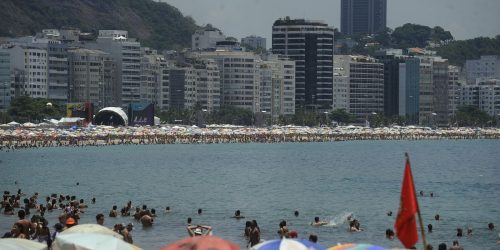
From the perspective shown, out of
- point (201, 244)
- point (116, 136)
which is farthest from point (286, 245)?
point (116, 136)

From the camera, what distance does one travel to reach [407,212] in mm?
24672

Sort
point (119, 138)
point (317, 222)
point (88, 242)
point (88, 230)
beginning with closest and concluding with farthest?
point (88, 242) < point (88, 230) < point (317, 222) < point (119, 138)

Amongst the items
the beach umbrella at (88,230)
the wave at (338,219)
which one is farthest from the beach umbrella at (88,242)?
the wave at (338,219)

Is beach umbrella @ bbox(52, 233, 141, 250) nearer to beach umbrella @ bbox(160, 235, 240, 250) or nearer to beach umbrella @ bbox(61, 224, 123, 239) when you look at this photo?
beach umbrella @ bbox(160, 235, 240, 250)

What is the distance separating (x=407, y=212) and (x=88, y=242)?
24.2ft

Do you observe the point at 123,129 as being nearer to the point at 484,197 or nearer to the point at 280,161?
the point at 280,161

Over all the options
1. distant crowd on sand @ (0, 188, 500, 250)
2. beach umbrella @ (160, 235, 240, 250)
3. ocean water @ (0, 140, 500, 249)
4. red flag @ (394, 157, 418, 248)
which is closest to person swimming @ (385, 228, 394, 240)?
distant crowd on sand @ (0, 188, 500, 250)

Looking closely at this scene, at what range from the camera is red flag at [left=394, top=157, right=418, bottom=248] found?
2439 cm

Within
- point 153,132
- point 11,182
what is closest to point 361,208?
point 11,182

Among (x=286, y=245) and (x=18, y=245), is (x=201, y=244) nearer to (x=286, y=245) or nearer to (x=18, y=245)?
(x=286, y=245)

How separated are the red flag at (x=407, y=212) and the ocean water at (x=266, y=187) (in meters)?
20.6

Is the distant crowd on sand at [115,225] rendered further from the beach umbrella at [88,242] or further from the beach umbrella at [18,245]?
the beach umbrella at [88,242]

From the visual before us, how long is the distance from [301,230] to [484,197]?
27.2m

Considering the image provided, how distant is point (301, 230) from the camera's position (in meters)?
52.0
